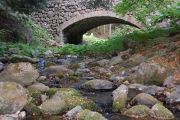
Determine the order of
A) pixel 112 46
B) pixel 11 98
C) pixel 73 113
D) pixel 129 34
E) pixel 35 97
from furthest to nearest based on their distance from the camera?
pixel 129 34, pixel 112 46, pixel 35 97, pixel 73 113, pixel 11 98

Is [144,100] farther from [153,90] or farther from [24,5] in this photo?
[24,5]

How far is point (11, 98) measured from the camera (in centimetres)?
418

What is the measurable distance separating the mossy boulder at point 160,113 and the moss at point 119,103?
429 mm

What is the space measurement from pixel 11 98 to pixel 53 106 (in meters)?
0.58

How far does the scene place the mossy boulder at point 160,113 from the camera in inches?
175

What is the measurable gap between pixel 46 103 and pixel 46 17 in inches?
462

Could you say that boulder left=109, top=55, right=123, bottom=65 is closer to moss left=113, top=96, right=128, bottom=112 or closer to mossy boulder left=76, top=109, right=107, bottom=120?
moss left=113, top=96, right=128, bottom=112

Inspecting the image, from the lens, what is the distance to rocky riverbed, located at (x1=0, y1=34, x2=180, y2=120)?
14.3 ft

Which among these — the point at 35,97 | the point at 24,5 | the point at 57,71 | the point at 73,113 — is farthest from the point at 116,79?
the point at 24,5

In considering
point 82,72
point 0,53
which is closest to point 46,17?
point 0,53

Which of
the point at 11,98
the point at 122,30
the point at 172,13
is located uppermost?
the point at 172,13

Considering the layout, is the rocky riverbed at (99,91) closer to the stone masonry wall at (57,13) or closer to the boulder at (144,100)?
the boulder at (144,100)

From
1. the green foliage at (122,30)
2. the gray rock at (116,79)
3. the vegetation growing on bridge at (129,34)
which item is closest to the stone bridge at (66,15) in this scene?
the vegetation growing on bridge at (129,34)

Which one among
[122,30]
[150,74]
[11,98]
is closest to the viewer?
[11,98]
